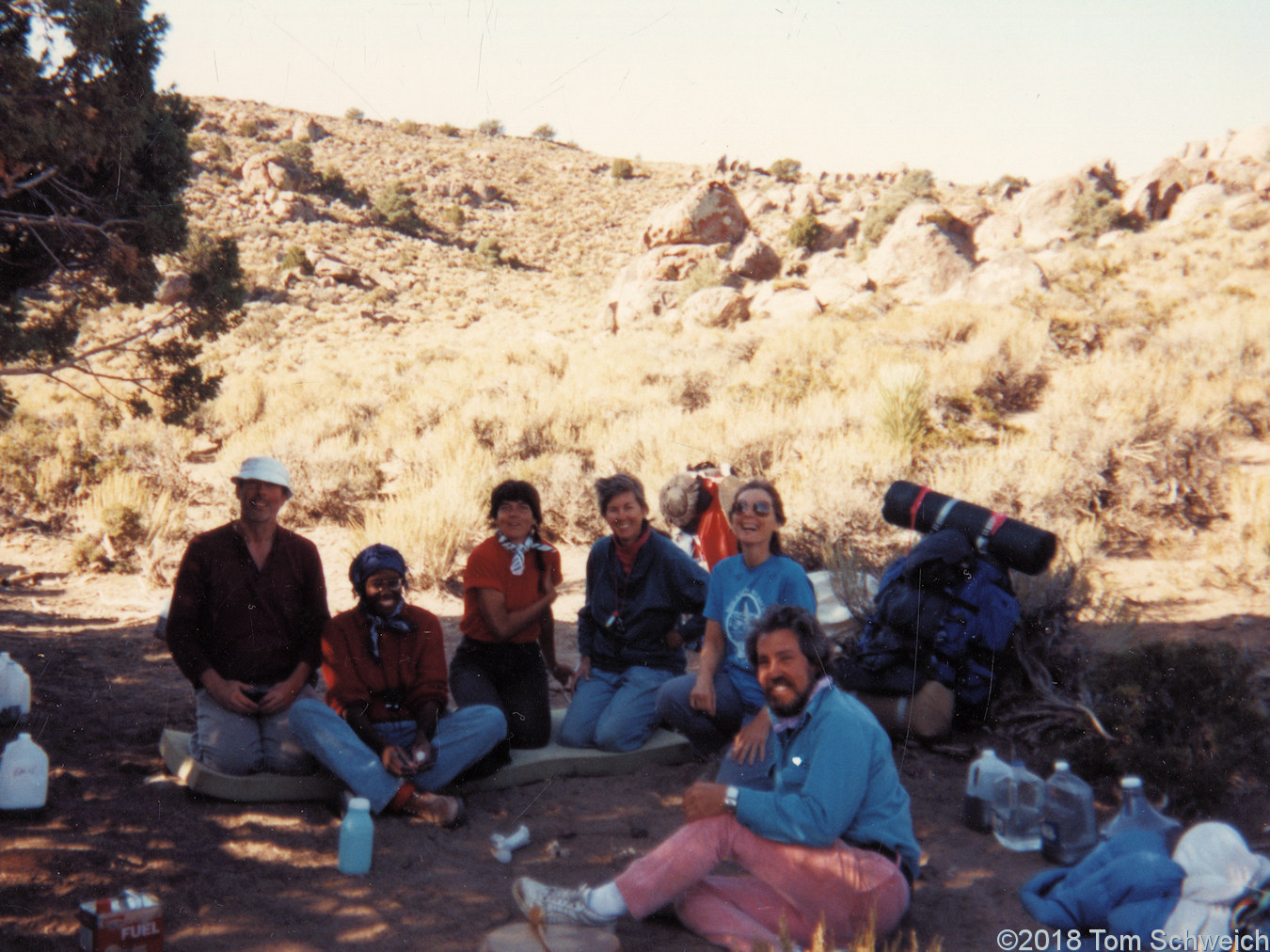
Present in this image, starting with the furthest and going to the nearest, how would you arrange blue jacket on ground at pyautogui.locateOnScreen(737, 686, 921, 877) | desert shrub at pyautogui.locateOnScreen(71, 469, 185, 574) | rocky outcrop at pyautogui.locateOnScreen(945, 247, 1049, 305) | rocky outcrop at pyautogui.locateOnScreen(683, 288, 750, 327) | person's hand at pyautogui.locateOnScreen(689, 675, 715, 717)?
rocky outcrop at pyautogui.locateOnScreen(683, 288, 750, 327) → rocky outcrop at pyautogui.locateOnScreen(945, 247, 1049, 305) → desert shrub at pyautogui.locateOnScreen(71, 469, 185, 574) → person's hand at pyautogui.locateOnScreen(689, 675, 715, 717) → blue jacket on ground at pyautogui.locateOnScreen(737, 686, 921, 877)

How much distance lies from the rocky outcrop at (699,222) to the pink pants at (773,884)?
1127 inches

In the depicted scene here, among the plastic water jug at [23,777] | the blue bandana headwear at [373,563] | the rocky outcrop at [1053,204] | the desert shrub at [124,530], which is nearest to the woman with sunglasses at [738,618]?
the blue bandana headwear at [373,563]

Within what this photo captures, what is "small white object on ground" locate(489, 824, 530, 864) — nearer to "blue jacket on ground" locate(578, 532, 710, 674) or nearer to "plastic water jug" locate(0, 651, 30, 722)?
"blue jacket on ground" locate(578, 532, 710, 674)

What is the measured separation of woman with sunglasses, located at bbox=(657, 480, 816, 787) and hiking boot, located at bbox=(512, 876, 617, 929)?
113 cm

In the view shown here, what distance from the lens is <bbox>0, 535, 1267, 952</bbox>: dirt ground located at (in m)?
3.13

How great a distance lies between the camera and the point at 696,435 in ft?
38.0

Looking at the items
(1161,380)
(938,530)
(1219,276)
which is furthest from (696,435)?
(1219,276)

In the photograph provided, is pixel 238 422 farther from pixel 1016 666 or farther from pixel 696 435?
pixel 1016 666

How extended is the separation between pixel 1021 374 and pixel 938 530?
924 centimetres

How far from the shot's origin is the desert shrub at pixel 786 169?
154 feet

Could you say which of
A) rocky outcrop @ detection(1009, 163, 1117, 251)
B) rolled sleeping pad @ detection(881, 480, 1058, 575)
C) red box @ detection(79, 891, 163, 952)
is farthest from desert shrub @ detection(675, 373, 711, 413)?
rocky outcrop @ detection(1009, 163, 1117, 251)

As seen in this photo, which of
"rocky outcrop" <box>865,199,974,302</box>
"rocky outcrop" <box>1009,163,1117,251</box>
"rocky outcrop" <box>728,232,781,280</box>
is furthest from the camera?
"rocky outcrop" <box>1009,163,1117,251</box>

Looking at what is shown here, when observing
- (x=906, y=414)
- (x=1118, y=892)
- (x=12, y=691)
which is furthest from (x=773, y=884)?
(x=906, y=414)

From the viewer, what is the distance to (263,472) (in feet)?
13.9
